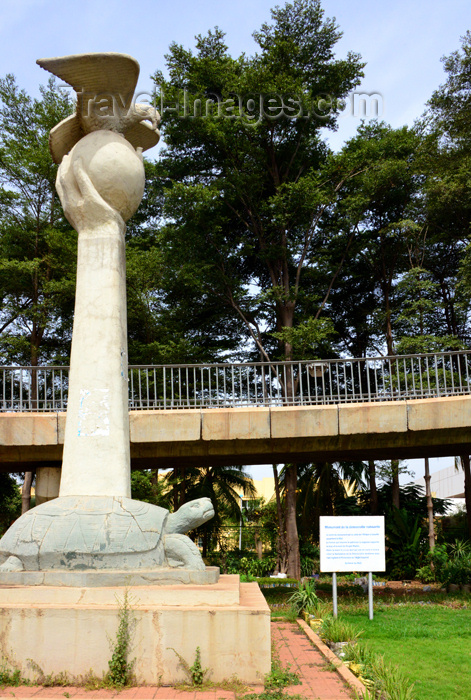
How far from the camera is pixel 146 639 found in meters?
5.87

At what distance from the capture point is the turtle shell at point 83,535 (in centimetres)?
670

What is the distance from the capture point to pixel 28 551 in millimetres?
6773

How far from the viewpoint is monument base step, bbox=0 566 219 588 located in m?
6.56

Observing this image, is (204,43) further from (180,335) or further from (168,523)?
(168,523)

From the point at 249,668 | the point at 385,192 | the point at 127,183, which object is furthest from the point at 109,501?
the point at 385,192

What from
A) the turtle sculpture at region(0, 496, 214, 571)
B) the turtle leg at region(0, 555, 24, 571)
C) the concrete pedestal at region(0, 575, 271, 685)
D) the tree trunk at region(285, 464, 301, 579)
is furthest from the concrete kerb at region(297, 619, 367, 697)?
the tree trunk at region(285, 464, 301, 579)

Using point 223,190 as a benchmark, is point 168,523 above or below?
below

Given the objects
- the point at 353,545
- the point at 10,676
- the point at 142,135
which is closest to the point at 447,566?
the point at 353,545

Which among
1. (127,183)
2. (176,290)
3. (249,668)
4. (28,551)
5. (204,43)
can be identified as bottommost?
(249,668)

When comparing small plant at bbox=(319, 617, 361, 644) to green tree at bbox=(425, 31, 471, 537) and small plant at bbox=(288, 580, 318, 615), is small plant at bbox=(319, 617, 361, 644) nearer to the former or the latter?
small plant at bbox=(288, 580, 318, 615)

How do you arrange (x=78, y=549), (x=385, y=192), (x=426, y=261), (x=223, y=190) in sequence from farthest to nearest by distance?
1. (x=426, y=261)
2. (x=385, y=192)
3. (x=223, y=190)
4. (x=78, y=549)

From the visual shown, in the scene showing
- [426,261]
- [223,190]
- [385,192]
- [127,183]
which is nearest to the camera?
[127,183]

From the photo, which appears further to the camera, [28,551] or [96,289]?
[96,289]

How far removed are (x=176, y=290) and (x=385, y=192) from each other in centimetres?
831
